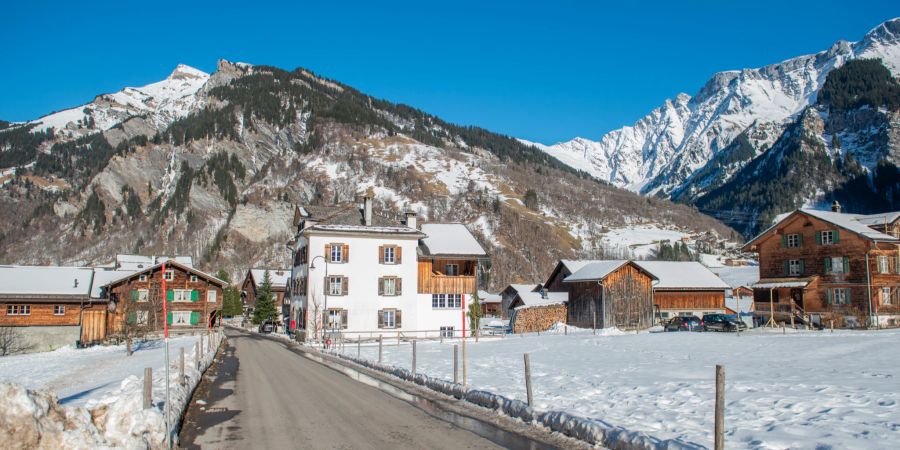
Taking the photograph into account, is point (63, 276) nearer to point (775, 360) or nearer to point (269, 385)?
point (269, 385)

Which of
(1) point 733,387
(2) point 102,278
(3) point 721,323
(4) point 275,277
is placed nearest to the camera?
(1) point 733,387

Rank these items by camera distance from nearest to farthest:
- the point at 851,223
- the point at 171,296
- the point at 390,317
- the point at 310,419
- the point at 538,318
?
the point at 310,419, the point at 851,223, the point at 390,317, the point at 538,318, the point at 171,296

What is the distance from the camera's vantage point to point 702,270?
222ft

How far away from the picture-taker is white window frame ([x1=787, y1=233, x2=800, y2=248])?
184 feet

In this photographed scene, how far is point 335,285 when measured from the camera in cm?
5244

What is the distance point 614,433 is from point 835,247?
163ft

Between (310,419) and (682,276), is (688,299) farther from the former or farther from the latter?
(310,419)

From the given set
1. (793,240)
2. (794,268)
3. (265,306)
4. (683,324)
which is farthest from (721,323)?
(265,306)

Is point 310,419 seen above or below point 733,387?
below

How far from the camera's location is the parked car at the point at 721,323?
47.3m

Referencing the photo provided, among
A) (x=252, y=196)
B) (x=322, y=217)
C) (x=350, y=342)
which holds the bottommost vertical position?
(x=350, y=342)

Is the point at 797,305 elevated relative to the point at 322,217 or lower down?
lower down

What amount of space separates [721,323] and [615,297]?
494 inches

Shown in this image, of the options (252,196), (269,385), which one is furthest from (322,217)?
(252,196)
